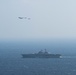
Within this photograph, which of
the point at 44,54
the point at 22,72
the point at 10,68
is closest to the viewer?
the point at 22,72

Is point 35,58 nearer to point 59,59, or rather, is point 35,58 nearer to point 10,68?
point 59,59

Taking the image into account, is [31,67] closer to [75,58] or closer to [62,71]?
[62,71]

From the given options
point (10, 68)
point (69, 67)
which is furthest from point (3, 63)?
point (69, 67)

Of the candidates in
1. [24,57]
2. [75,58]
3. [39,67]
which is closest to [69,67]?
[39,67]

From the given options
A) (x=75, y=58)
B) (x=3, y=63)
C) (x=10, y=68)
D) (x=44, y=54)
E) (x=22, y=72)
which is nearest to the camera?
(x=22, y=72)

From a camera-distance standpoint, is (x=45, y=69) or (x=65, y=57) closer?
(x=45, y=69)

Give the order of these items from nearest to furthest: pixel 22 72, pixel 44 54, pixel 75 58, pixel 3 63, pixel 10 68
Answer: pixel 22 72, pixel 10 68, pixel 3 63, pixel 75 58, pixel 44 54

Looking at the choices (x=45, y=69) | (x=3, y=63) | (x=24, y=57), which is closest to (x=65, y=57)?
(x=24, y=57)

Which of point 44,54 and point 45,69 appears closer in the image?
point 45,69
